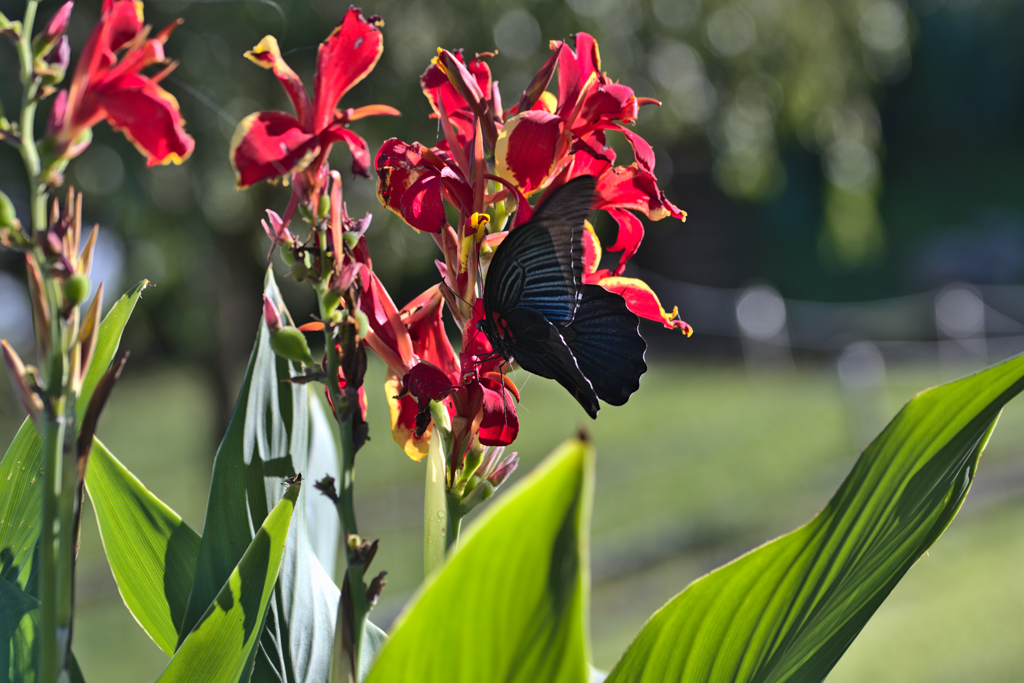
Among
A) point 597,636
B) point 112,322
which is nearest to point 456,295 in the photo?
point 112,322

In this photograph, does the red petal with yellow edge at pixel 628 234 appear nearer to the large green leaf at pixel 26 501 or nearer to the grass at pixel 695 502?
the large green leaf at pixel 26 501

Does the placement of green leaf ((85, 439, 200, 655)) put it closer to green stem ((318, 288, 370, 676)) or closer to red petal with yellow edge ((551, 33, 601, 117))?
green stem ((318, 288, 370, 676))

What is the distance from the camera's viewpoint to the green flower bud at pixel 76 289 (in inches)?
10.4

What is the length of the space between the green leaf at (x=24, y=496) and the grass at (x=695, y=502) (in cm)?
159

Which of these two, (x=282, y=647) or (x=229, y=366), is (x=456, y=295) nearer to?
(x=282, y=647)

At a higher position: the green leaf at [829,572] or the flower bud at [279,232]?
the flower bud at [279,232]

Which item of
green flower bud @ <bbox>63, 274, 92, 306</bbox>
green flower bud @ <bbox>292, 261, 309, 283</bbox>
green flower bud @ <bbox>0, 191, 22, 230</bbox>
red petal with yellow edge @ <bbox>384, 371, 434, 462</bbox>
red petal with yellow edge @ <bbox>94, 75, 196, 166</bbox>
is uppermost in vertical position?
red petal with yellow edge @ <bbox>94, 75, 196, 166</bbox>

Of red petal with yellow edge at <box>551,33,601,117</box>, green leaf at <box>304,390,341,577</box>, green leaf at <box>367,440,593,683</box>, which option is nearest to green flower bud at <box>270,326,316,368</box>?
green leaf at <box>367,440,593,683</box>

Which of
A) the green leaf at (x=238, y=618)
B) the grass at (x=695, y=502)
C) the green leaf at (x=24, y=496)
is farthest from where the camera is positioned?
the grass at (x=695, y=502)

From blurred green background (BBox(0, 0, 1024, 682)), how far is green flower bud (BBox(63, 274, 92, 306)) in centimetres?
42

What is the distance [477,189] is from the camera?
16.5 inches

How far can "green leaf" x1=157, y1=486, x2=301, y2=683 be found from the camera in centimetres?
35

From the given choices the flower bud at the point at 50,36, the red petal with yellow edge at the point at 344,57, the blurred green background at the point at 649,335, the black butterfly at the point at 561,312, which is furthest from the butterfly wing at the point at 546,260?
the blurred green background at the point at 649,335

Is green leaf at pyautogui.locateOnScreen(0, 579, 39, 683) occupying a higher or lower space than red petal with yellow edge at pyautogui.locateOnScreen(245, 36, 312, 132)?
lower
